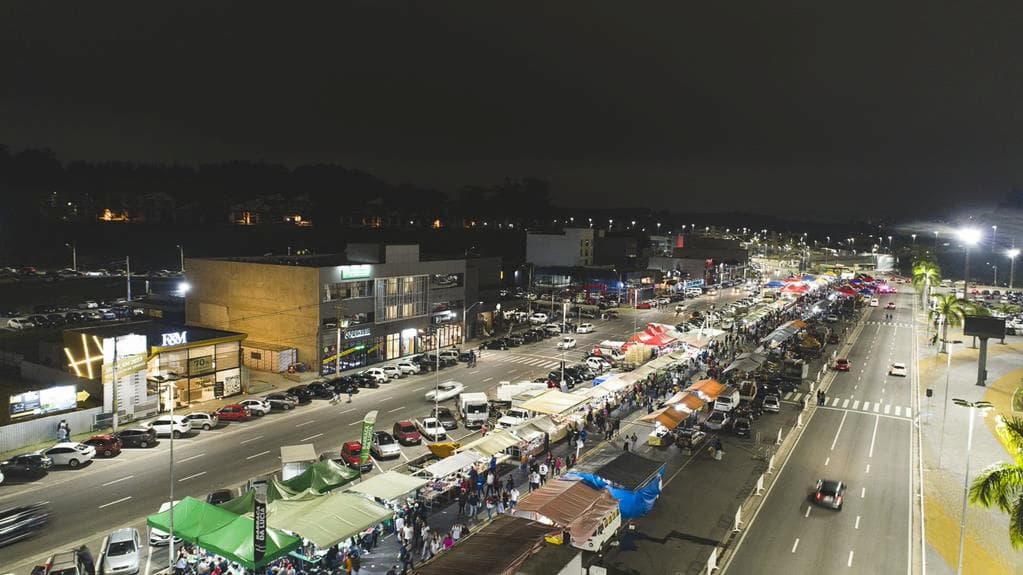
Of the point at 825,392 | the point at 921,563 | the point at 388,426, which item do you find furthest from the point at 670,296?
the point at 921,563

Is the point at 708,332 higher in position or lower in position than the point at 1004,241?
lower

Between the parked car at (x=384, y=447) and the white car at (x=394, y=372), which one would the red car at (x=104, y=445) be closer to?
the parked car at (x=384, y=447)

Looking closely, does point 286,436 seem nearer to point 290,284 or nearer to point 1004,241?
point 290,284

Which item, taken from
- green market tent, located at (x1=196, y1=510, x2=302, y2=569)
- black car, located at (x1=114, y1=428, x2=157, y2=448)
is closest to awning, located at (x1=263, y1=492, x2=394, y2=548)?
green market tent, located at (x1=196, y1=510, x2=302, y2=569)

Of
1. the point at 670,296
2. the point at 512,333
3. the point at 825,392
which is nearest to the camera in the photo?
the point at 825,392

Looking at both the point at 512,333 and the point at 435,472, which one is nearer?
the point at 435,472

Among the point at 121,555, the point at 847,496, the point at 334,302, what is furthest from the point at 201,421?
the point at 847,496

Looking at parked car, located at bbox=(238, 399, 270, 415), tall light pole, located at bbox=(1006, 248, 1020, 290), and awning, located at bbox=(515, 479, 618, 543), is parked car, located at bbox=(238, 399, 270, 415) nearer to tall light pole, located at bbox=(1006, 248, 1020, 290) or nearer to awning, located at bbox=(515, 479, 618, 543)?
awning, located at bbox=(515, 479, 618, 543)
